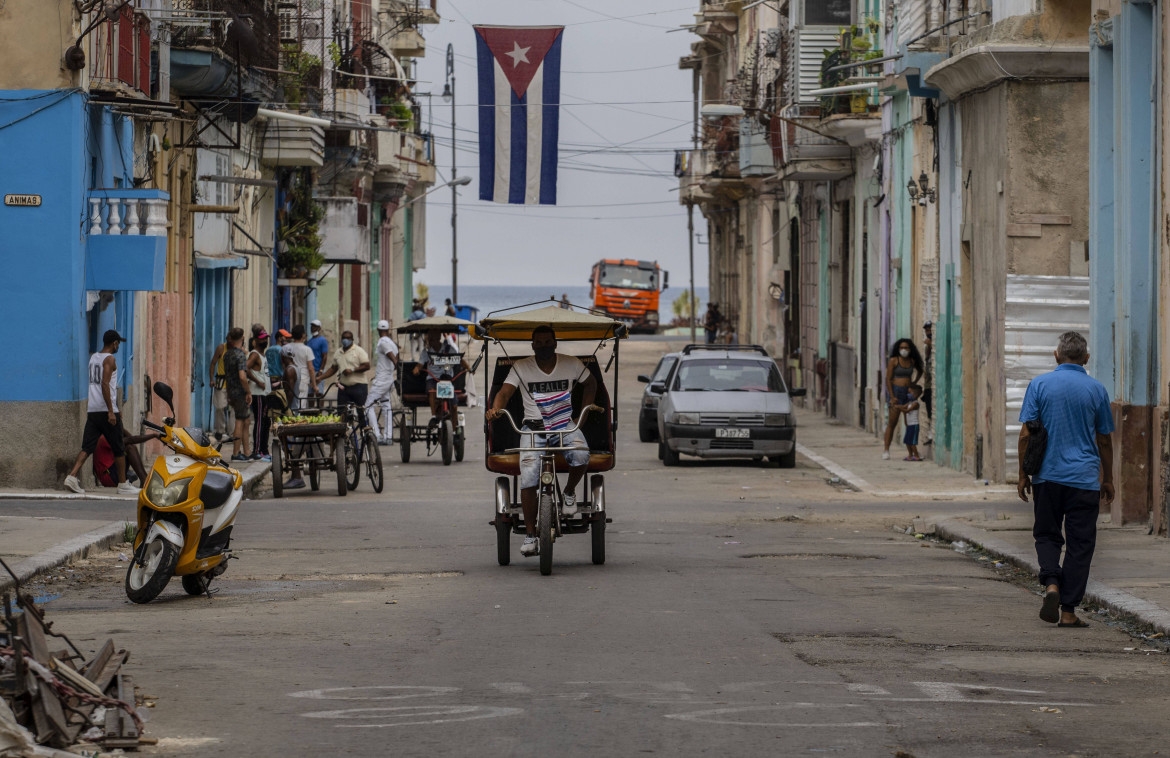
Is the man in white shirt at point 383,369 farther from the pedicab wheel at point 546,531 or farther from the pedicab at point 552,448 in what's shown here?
the pedicab wheel at point 546,531

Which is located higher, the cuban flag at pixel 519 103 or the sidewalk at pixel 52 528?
the cuban flag at pixel 519 103

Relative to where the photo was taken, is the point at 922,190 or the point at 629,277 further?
the point at 629,277

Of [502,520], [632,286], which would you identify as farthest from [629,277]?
[502,520]

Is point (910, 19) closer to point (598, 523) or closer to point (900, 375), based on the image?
point (900, 375)

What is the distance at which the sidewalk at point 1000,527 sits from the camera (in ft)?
38.9

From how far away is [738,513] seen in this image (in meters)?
18.9

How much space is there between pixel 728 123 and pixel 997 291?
89.7 feet

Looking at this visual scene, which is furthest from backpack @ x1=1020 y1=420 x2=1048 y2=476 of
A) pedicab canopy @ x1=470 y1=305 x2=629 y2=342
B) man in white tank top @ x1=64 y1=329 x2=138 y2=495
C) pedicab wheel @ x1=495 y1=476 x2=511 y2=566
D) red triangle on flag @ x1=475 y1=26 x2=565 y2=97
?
red triangle on flag @ x1=475 y1=26 x2=565 y2=97

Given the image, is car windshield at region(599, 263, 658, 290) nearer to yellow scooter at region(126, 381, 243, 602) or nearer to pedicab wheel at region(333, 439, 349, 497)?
pedicab wheel at region(333, 439, 349, 497)

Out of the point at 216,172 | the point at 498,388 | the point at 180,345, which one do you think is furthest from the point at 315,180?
the point at 498,388

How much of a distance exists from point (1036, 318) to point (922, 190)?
19.6 feet

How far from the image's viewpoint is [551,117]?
2698 cm

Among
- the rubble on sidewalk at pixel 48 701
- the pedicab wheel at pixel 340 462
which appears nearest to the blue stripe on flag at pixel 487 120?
the pedicab wheel at pixel 340 462

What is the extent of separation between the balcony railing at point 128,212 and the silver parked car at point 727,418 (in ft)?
25.7
